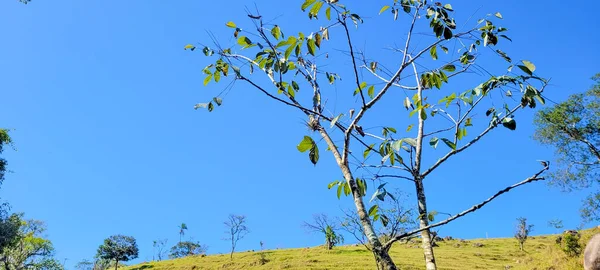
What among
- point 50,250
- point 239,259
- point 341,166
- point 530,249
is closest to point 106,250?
point 50,250

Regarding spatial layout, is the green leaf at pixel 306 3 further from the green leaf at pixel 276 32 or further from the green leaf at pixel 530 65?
the green leaf at pixel 530 65

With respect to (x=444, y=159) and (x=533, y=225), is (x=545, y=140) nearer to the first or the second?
(x=533, y=225)

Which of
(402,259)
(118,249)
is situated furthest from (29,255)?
(402,259)

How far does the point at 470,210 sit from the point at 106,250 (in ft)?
219

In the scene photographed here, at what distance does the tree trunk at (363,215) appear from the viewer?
154 cm

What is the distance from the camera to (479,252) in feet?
137

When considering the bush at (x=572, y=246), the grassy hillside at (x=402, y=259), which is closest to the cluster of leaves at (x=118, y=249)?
the grassy hillside at (x=402, y=259)

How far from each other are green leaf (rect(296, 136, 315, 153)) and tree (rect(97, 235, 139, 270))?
2569 inches

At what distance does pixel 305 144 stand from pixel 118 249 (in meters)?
66.2

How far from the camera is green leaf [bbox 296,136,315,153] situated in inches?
62.1

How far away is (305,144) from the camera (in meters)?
1.59

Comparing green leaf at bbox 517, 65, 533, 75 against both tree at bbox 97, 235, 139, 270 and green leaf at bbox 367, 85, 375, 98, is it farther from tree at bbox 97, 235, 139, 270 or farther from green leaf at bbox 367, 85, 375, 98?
tree at bbox 97, 235, 139, 270

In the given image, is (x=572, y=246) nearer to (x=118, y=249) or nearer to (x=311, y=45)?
(x=311, y=45)

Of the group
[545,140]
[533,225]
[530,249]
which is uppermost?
[545,140]
